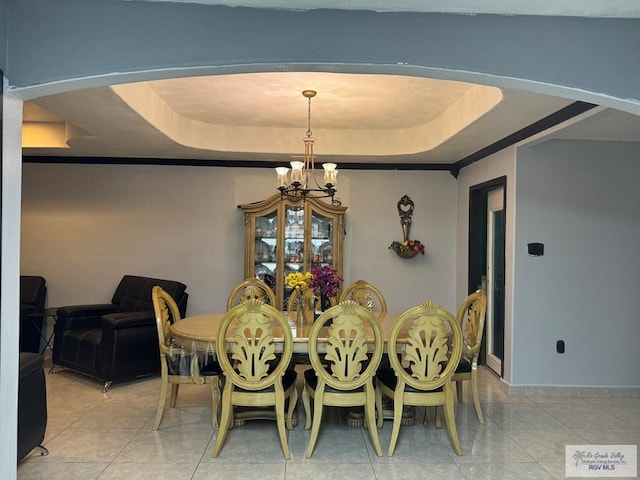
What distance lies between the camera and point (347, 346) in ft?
9.28

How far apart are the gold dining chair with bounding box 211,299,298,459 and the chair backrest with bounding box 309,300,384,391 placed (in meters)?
0.21

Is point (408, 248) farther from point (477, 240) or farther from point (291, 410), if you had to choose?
point (291, 410)

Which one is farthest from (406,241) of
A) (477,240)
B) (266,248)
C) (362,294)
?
(266,248)

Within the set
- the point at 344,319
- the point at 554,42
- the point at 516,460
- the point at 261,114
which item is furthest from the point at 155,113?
the point at 516,460

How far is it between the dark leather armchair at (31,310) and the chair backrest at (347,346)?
11.2 feet

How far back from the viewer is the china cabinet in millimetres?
5141

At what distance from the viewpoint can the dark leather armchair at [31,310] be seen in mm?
4918

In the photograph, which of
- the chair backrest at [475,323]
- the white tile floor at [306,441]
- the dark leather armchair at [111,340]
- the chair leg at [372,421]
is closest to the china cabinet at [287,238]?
the dark leather armchair at [111,340]

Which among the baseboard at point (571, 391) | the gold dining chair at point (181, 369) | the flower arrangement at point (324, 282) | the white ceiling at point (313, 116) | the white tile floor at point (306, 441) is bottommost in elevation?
the white tile floor at point (306, 441)

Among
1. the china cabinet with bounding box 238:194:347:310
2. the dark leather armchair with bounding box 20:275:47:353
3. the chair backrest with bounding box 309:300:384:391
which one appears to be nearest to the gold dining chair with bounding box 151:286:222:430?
the chair backrest with bounding box 309:300:384:391

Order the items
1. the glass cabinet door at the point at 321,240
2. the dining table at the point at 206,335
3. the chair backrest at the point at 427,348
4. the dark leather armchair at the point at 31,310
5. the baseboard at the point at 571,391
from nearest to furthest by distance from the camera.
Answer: the chair backrest at the point at 427,348 → the dining table at the point at 206,335 → the baseboard at the point at 571,391 → the dark leather armchair at the point at 31,310 → the glass cabinet door at the point at 321,240

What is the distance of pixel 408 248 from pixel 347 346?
2.73 m

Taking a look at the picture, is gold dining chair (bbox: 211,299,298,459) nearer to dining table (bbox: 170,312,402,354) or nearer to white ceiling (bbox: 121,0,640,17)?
dining table (bbox: 170,312,402,354)

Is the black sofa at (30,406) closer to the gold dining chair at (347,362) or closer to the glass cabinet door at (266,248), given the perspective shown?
the gold dining chair at (347,362)
